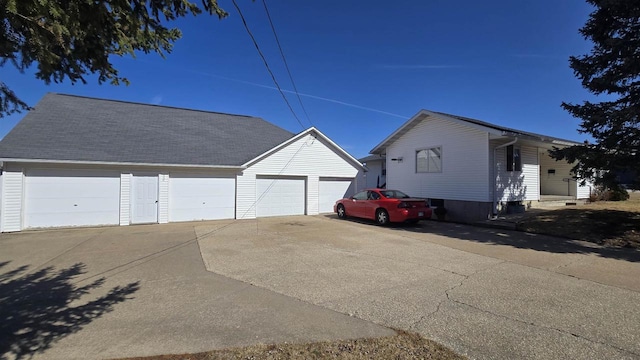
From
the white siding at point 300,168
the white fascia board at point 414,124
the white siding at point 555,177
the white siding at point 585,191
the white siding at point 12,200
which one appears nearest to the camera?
the white siding at point 12,200

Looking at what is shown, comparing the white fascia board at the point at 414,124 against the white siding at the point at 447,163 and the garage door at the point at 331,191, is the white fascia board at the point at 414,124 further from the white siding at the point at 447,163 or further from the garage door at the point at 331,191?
the garage door at the point at 331,191

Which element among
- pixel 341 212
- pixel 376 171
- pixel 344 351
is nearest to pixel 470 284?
pixel 344 351

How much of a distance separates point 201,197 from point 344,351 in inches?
490

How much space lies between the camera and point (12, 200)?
35.9ft

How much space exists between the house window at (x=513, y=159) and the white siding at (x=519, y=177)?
0.18 metres

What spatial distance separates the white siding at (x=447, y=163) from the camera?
13.3 metres

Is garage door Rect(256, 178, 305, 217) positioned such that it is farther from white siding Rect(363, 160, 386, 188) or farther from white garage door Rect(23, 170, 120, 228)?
white siding Rect(363, 160, 386, 188)

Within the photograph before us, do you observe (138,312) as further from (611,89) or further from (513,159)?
(513,159)

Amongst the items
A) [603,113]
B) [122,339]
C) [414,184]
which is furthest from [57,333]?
[414,184]

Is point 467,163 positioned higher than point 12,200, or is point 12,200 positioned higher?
point 467,163

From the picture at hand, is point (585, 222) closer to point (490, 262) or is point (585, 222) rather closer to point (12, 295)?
point (490, 262)

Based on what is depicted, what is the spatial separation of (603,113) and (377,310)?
10.1 meters

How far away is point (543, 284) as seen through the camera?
17.4 feet

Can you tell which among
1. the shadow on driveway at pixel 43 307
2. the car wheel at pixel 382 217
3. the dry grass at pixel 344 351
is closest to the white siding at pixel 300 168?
the car wheel at pixel 382 217
